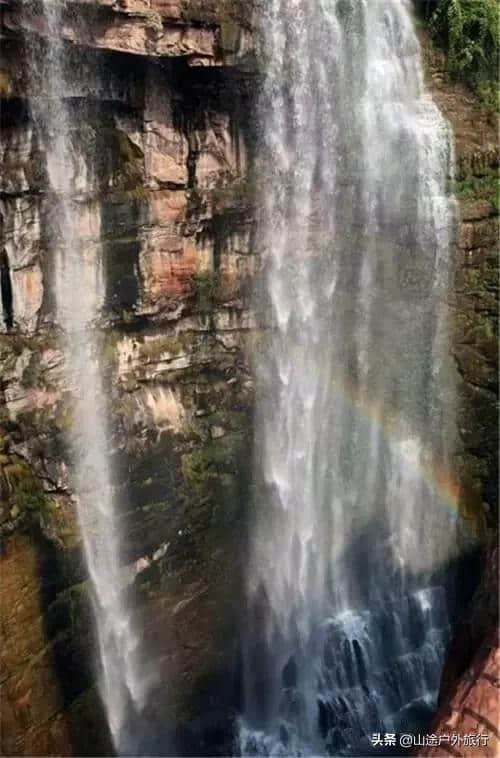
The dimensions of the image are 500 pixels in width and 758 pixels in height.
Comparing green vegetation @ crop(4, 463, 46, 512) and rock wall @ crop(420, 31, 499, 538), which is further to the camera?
rock wall @ crop(420, 31, 499, 538)

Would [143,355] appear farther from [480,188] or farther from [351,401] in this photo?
[480,188]

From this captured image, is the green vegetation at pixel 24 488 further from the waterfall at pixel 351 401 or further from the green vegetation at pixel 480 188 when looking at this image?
the green vegetation at pixel 480 188

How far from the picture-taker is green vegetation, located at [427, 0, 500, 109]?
1256 cm

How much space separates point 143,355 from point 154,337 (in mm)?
335

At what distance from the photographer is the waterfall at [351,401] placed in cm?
1190

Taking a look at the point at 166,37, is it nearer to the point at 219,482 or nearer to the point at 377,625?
the point at 219,482

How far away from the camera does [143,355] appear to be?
11.3m

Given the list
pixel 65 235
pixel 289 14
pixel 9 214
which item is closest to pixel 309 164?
pixel 289 14

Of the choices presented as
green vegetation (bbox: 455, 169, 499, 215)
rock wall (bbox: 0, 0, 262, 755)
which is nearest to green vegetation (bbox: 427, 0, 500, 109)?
green vegetation (bbox: 455, 169, 499, 215)

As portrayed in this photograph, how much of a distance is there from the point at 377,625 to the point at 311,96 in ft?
30.6

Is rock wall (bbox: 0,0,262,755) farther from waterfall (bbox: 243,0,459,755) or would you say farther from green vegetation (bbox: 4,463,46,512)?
waterfall (bbox: 243,0,459,755)

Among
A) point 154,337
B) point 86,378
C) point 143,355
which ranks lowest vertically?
point 86,378

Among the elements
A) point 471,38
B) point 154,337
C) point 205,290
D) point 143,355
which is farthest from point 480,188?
point 143,355

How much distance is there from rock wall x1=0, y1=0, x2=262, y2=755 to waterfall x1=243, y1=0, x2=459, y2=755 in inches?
26.8
